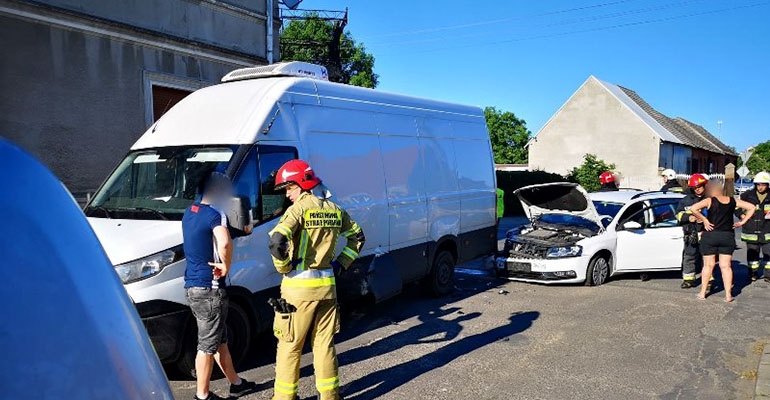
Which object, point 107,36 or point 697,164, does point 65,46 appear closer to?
point 107,36

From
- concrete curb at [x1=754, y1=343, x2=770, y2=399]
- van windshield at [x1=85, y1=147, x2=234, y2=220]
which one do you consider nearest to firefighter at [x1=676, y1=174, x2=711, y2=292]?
concrete curb at [x1=754, y1=343, x2=770, y2=399]

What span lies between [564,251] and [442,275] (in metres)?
2.00

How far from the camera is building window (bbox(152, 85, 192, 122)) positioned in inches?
410

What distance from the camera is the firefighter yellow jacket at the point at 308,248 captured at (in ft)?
12.5

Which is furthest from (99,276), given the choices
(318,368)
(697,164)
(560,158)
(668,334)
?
(697,164)

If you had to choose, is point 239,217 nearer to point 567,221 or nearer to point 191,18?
point 567,221

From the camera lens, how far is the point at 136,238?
4402mm

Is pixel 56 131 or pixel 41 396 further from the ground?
pixel 56 131

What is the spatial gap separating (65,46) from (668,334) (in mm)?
9357

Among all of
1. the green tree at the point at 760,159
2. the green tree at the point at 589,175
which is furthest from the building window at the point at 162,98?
the green tree at the point at 760,159

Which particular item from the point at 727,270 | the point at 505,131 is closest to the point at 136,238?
the point at 727,270

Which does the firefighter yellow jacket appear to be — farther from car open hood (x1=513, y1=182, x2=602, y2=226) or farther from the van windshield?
car open hood (x1=513, y1=182, x2=602, y2=226)

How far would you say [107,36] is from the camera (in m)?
9.41

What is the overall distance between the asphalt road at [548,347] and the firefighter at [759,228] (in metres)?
0.97
